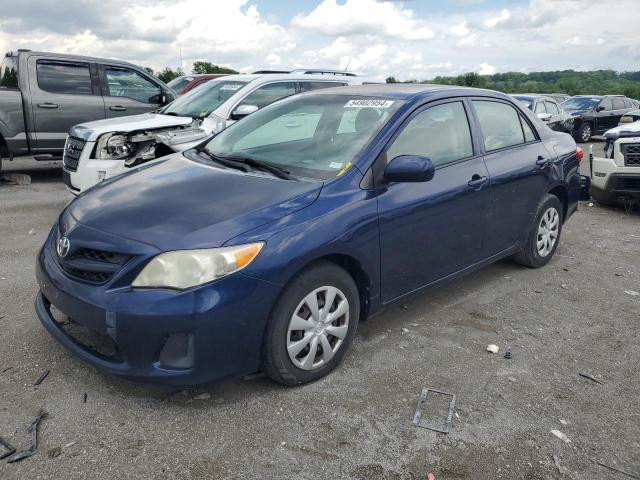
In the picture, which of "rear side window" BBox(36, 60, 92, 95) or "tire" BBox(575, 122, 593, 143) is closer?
"rear side window" BBox(36, 60, 92, 95)

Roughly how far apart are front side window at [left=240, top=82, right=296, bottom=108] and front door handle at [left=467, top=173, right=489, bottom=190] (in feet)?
13.0

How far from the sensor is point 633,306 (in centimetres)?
455

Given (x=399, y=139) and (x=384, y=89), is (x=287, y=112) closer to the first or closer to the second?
(x=384, y=89)

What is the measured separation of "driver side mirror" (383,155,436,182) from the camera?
3383 mm

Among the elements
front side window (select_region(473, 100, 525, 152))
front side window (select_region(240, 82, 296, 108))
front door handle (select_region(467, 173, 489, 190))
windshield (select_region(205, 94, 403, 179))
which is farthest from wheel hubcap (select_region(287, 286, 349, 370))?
front side window (select_region(240, 82, 296, 108))

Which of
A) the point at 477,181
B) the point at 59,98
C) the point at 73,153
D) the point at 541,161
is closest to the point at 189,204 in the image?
the point at 477,181

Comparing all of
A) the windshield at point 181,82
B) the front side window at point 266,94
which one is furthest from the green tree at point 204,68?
the front side window at point 266,94

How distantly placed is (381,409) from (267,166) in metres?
1.64

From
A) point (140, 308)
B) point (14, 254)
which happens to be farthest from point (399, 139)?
point (14, 254)

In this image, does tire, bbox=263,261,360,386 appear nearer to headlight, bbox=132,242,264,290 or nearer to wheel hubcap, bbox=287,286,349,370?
wheel hubcap, bbox=287,286,349,370

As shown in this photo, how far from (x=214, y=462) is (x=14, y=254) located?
3.79 meters

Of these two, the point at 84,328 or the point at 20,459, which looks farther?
the point at 84,328

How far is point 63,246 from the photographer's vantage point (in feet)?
10.2

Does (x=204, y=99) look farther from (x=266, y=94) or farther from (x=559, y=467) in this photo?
(x=559, y=467)
